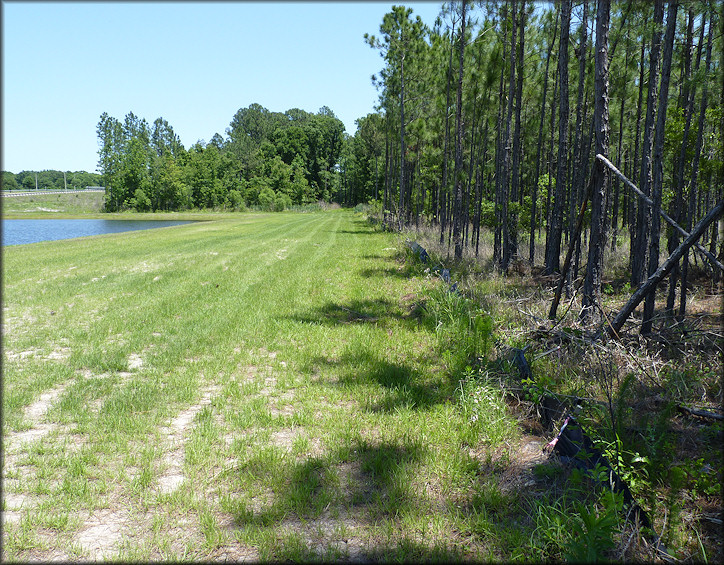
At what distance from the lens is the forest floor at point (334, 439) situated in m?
2.82

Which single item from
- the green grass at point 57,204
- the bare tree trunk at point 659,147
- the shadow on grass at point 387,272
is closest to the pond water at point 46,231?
the shadow on grass at point 387,272

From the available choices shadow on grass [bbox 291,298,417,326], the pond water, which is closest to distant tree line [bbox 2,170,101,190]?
the pond water

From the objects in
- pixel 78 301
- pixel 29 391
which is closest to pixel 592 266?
pixel 29 391

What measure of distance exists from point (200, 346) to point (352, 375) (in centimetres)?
233

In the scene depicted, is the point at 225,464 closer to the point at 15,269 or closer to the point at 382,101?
the point at 15,269

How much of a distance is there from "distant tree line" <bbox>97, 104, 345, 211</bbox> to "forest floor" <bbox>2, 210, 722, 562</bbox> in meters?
67.4

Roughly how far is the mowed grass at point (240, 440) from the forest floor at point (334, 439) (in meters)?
0.02

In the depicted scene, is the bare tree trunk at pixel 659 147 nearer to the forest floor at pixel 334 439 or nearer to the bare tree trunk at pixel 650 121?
the forest floor at pixel 334 439

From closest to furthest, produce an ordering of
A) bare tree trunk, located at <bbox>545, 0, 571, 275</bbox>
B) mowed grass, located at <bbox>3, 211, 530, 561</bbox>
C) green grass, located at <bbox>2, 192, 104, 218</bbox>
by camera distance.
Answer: mowed grass, located at <bbox>3, 211, 530, 561</bbox>, bare tree trunk, located at <bbox>545, 0, 571, 275</bbox>, green grass, located at <bbox>2, 192, 104, 218</bbox>

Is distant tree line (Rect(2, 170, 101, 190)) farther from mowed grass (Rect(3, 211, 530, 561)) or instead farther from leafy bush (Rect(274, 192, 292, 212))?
mowed grass (Rect(3, 211, 530, 561))

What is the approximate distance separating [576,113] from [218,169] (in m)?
72.0

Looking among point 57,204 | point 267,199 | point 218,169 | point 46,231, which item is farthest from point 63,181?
point 46,231

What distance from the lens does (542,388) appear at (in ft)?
14.0

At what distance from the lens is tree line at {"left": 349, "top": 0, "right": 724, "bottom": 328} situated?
6926mm
